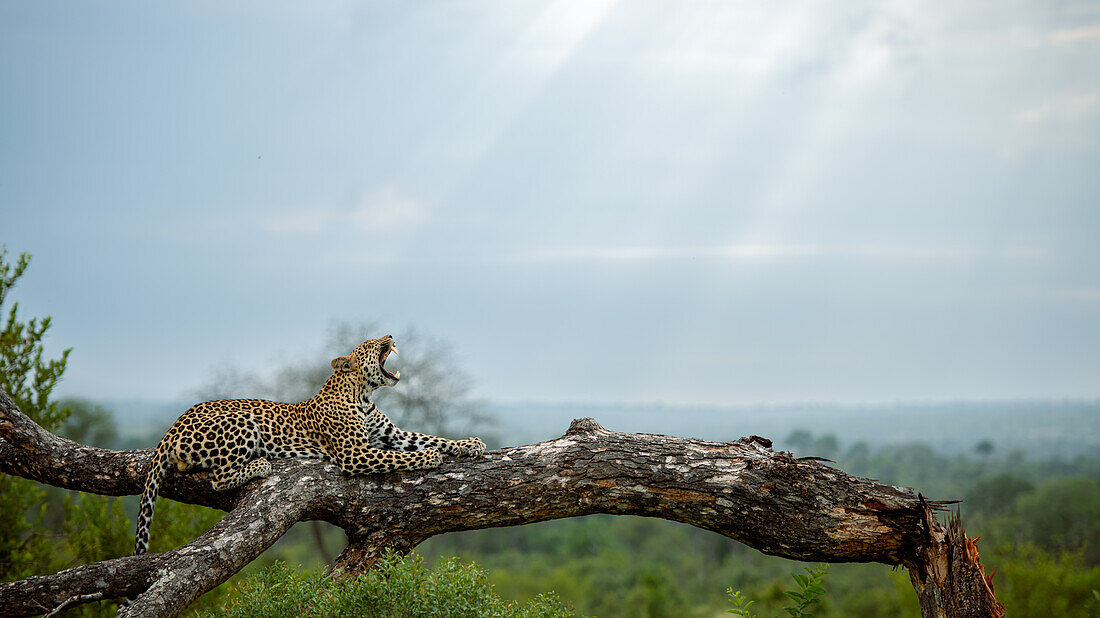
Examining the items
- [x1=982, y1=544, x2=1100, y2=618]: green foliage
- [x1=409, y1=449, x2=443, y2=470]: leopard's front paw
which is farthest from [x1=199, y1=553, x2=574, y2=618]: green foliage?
[x1=982, y1=544, x2=1100, y2=618]: green foliage

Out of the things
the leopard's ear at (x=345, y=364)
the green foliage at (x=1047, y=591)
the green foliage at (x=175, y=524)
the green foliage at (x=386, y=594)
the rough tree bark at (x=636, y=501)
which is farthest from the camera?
the green foliage at (x=1047, y=591)

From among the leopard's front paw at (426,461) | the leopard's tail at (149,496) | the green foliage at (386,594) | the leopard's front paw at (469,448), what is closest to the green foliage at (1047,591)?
the green foliage at (386,594)

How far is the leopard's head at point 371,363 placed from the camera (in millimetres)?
6137

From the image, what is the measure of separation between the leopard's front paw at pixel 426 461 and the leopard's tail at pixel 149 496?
1.77 m

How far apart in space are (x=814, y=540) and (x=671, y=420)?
182ft

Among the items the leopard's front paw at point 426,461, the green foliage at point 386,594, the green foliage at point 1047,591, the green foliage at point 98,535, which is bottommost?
the green foliage at point 1047,591

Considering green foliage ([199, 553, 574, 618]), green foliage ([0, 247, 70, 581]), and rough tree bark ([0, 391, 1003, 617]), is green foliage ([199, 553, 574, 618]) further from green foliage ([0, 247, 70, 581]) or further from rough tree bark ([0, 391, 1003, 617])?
green foliage ([0, 247, 70, 581])

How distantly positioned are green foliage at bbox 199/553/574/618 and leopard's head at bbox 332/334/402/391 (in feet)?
4.20

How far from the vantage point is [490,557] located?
29516 mm

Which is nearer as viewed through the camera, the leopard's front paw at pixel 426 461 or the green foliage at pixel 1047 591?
the leopard's front paw at pixel 426 461

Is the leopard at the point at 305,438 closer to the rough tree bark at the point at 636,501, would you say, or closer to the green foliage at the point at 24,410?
the rough tree bark at the point at 636,501

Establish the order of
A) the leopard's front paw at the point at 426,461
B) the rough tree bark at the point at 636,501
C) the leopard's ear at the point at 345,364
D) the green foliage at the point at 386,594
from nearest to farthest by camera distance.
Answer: the green foliage at the point at 386,594
the rough tree bark at the point at 636,501
the leopard's front paw at the point at 426,461
the leopard's ear at the point at 345,364

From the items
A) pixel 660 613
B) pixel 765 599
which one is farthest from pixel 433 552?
pixel 765 599

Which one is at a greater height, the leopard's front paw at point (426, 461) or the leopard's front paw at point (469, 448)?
the leopard's front paw at point (469, 448)
